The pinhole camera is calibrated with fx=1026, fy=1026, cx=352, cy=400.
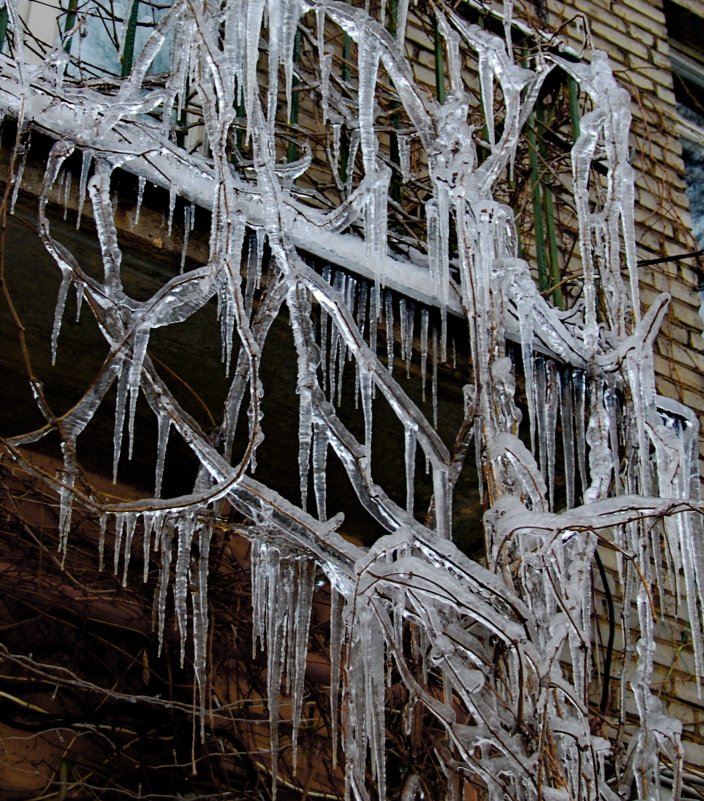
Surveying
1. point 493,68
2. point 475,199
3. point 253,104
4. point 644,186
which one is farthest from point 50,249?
point 644,186

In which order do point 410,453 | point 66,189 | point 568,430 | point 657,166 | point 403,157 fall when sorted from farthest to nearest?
point 657,166 → point 403,157 → point 568,430 → point 410,453 → point 66,189

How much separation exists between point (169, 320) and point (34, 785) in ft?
5.00

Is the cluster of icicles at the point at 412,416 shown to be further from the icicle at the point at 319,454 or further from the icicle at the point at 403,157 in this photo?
the icicle at the point at 403,157

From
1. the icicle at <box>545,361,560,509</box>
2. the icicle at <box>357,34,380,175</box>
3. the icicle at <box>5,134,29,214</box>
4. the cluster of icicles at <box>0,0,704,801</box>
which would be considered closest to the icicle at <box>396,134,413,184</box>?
the cluster of icicles at <box>0,0,704,801</box>

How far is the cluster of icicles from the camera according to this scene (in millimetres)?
2193

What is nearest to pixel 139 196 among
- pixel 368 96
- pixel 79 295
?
pixel 79 295

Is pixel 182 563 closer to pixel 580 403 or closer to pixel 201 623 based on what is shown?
pixel 201 623

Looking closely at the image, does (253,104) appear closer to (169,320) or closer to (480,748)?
(169,320)

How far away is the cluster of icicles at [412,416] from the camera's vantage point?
2.19 m

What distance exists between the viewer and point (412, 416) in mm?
2670

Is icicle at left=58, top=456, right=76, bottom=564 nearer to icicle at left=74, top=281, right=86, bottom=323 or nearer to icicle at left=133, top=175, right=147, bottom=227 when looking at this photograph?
icicle at left=74, top=281, right=86, bottom=323

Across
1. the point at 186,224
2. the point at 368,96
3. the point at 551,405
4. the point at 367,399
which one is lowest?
the point at 367,399

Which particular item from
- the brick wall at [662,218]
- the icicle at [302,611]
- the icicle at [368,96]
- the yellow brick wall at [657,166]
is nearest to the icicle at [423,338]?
the icicle at [368,96]

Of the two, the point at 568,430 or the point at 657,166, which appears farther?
the point at 657,166
